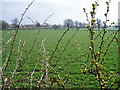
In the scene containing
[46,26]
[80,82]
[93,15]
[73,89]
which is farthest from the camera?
[80,82]

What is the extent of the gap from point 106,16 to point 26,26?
0.84 meters

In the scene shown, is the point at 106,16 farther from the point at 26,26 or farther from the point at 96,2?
the point at 26,26

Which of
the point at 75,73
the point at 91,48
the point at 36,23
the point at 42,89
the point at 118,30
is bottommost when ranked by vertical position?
the point at 75,73

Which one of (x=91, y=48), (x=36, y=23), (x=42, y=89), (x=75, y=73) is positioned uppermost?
(x=36, y=23)

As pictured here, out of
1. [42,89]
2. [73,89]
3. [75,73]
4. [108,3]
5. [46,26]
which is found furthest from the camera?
[75,73]

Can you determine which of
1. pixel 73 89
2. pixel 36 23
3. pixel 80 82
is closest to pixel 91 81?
pixel 80 82

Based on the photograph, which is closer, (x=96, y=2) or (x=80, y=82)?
(x=96, y=2)

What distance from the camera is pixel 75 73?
755 centimetres

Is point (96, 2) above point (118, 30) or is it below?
above

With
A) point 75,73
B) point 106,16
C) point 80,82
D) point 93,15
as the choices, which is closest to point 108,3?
point 106,16

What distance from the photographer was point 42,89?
139cm

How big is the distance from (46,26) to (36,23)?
14cm

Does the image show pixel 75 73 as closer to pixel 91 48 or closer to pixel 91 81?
pixel 91 81

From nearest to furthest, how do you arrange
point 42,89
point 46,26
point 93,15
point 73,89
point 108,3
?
point 42,89
point 46,26
point 93,15
point 108,3
point 73,89
